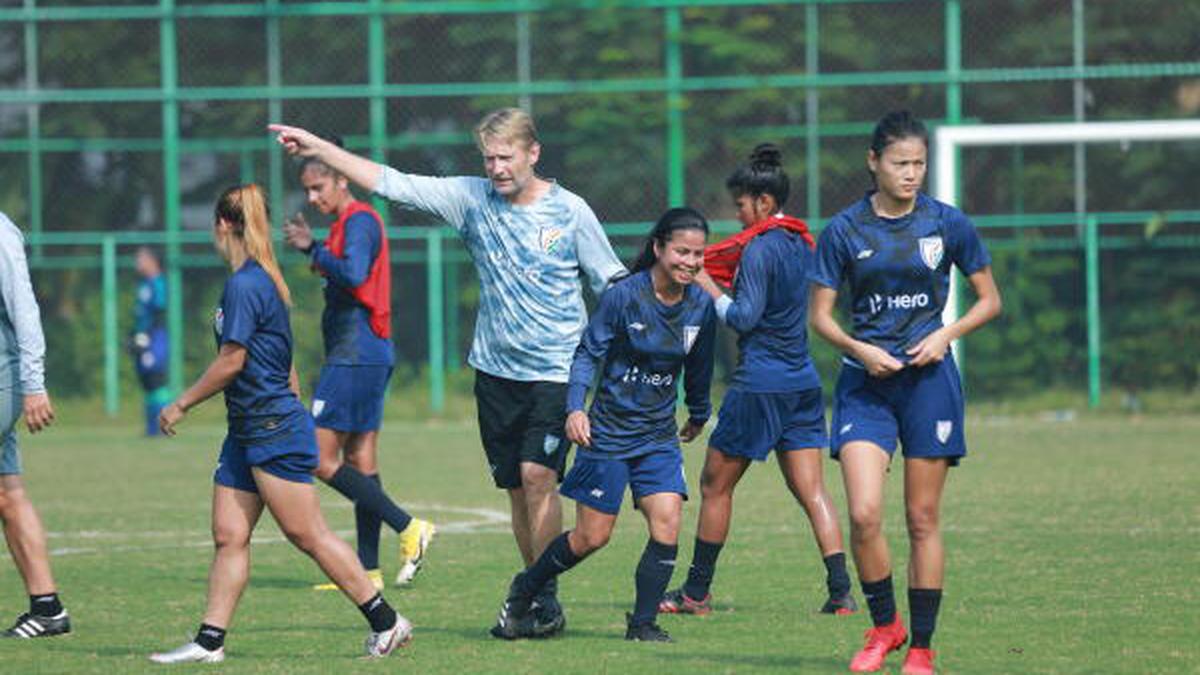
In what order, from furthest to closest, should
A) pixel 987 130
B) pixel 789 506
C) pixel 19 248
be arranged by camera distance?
pixel 987 130 → pixel 789 506 → pixel 19 248

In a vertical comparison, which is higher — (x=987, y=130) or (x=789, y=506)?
(x=987, y=130)

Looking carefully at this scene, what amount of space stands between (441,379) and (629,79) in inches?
168

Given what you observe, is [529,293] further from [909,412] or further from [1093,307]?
[1093,307]

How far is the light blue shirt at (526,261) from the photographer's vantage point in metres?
8.93

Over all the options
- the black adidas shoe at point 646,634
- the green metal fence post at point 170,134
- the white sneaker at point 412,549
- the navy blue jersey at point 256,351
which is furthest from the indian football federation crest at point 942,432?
the green metal fence post at point 170,134

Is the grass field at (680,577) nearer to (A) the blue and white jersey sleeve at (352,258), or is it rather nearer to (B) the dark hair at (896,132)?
(A) the blue and white jersey sleeve at (352,258)

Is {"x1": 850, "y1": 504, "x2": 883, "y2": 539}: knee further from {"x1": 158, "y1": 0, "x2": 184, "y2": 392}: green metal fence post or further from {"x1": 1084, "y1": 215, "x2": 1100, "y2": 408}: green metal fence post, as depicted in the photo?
{"x1": 158, "y1": 0, "x2": 184, "y2": 392}: green metal fence post

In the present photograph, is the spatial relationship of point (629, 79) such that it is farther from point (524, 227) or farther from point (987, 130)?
point (524, 227)

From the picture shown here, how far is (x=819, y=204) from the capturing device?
2623 centimetres

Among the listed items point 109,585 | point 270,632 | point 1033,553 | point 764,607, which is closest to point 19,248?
point 270,632

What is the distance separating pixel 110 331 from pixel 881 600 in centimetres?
2070

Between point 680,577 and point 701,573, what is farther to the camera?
point 680,577

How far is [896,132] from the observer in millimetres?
7652

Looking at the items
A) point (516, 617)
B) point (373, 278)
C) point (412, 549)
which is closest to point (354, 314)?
point (373, 278)
